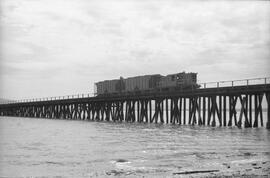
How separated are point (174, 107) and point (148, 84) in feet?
30.3

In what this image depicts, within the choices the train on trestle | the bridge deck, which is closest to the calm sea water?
the bridge deck

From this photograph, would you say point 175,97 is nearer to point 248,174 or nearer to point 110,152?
point 110,152

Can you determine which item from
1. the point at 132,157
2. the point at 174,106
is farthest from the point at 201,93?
the point at 132,157

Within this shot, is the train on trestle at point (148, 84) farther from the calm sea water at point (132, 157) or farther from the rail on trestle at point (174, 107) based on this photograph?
the calm sea water at point (132, 157)

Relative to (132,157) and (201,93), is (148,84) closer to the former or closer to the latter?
(201,93)

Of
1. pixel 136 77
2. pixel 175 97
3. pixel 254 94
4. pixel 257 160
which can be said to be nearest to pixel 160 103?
pixel 175 97

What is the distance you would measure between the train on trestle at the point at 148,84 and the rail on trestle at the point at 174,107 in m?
2.18

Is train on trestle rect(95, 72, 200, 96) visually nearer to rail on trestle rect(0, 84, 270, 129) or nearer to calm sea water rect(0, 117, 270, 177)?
rail on trestle rect(0, 84, 270, 129)

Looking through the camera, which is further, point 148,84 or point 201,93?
point 148,84

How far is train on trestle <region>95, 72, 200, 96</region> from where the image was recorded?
154 feet

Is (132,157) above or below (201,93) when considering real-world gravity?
below

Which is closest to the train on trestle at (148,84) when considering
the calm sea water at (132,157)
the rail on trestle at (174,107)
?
the rail on trestle at (174,107)

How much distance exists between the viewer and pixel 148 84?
172 feet

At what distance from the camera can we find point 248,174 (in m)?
14.0
